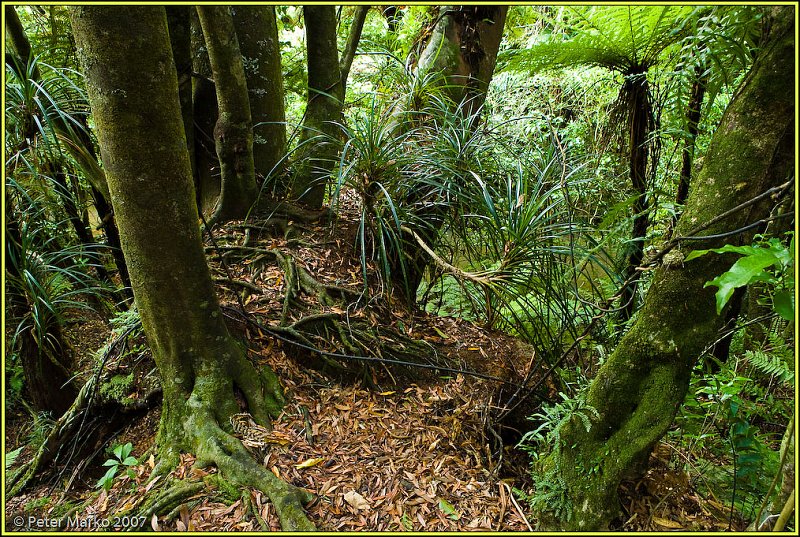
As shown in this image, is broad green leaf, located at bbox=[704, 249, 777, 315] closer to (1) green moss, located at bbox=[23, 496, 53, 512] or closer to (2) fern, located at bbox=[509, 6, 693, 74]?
(2) fern, located at bbox=[509, 6, 693, 74]

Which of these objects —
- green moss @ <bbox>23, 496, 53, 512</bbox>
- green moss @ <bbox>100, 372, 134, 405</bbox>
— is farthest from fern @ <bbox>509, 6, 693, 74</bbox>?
green moss @ <bbox>23, 496, 53, 512</bbox>

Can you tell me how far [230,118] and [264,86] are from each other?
55cm

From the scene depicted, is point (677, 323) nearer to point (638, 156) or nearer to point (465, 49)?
point (638, 156)

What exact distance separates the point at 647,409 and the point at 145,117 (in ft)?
6.85

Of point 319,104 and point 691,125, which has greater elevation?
point 319,104

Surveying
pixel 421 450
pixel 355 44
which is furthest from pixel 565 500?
pixel 355 44

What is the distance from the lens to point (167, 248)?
178 cm

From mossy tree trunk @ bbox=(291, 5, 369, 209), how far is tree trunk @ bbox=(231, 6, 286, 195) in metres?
0.17

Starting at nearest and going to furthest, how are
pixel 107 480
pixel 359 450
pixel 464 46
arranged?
pixel 107 480 → pixel 359 450 → pixel 464 46

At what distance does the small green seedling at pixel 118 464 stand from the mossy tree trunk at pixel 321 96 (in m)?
1.82

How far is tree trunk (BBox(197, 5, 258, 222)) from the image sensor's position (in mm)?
2414

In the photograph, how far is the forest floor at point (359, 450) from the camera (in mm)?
1797

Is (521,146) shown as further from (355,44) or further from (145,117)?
(145,117)

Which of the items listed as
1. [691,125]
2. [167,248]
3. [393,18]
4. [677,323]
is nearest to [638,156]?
[691,125]
